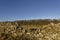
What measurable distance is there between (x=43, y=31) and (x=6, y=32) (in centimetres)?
233

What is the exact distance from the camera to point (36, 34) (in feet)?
39.4

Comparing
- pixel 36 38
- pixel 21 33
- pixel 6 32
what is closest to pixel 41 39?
pixel 36 38

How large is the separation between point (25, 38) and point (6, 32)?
150 cm

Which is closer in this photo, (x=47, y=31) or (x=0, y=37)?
(x=0, y=37)

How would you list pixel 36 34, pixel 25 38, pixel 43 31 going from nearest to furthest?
1. pixel 25 38
2. pixel 36 34
3. pixel 43 31

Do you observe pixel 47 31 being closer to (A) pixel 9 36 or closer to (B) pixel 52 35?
(B) pixel 52 35

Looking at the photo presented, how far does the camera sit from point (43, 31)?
42.2ft

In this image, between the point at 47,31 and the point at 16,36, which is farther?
the point at 47,31

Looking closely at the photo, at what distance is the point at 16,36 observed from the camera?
11594 millimetres

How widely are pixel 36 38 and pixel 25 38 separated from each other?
642mm

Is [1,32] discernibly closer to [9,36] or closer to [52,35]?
[9,36]

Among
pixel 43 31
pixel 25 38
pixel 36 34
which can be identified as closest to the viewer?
pixel 25 38

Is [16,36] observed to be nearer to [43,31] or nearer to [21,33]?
[21,33]

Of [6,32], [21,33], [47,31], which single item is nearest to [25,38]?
[21,33]
